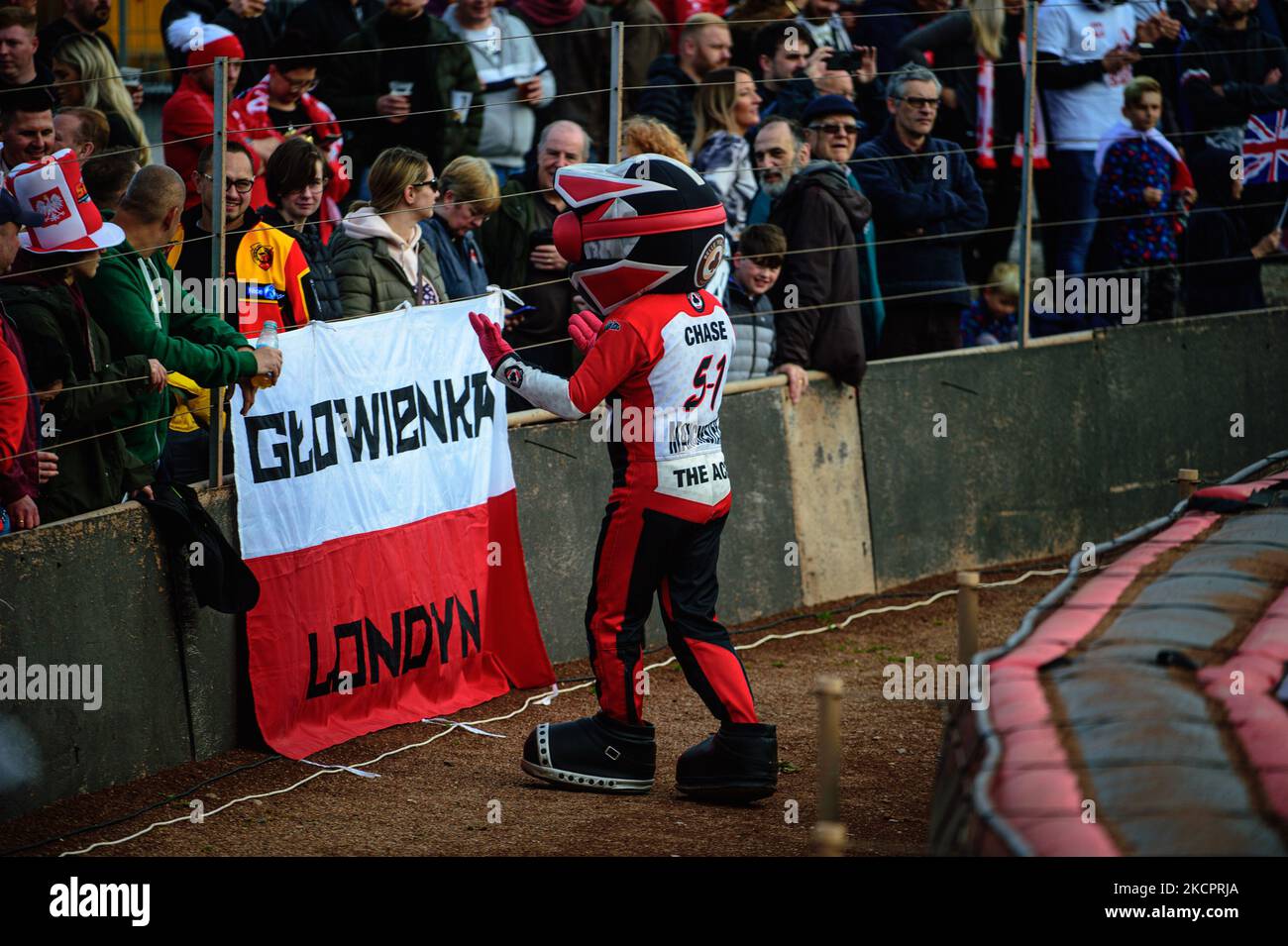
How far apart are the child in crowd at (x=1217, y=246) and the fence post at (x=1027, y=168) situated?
61.4 inches

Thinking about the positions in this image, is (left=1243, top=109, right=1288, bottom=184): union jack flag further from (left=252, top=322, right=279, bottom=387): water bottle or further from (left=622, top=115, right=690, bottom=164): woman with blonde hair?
(left=252, top=322, right=279, bottom=387): water bottle

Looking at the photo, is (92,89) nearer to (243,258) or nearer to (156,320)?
(243,258)

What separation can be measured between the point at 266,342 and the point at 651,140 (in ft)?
6.94

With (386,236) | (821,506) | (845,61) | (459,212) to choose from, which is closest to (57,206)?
(386,236)

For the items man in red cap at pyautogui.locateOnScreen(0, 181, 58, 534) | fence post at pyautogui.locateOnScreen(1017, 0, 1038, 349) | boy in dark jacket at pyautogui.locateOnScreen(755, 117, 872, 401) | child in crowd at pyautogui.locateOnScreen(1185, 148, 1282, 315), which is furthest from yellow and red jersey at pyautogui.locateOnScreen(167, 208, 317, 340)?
child in crowd at pyautogui.locateOnScreen(1185, 148, 1282, 315)

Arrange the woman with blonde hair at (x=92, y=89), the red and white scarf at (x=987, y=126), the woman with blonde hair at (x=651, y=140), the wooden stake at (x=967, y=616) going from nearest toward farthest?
the wooden stake at (x=967, y=616), the woman with blonde hair at (x=651, y=140), the woman with blonde hair at (x=92, y=89), the red and white scarf at (x=987, y=126)

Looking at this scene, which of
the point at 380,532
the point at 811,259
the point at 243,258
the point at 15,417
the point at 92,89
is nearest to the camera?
the point at 15,417

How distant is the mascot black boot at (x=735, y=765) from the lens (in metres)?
6.67

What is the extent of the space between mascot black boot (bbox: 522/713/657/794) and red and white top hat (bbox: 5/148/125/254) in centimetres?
250

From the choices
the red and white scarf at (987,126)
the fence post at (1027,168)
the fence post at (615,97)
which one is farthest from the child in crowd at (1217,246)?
the fence post at (615,97)

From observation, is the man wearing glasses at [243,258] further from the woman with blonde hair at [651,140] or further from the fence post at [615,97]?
the fence post at [615,97]

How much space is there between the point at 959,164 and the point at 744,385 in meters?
2.16

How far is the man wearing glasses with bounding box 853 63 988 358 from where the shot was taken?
33.5ft

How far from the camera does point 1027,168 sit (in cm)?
1087
